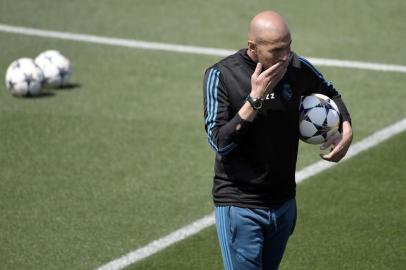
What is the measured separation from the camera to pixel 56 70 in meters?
14.2

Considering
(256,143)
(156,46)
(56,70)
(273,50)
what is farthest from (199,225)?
(156,46)

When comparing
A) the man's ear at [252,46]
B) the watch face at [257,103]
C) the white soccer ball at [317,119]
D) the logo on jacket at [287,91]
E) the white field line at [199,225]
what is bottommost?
the white field line at [199,225]

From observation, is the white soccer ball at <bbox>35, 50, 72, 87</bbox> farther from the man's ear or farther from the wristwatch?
the wristwatch

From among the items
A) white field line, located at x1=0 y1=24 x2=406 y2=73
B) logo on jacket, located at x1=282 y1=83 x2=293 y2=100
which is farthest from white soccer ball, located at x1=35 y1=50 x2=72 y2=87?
logo on jacket, located at x1=282 y1=83 x2=293 y2=100

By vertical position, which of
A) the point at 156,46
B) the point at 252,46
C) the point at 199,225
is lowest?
the point at 156,46

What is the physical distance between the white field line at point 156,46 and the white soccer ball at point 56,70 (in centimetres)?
229

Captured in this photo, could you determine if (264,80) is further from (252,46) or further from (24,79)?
(24,79)

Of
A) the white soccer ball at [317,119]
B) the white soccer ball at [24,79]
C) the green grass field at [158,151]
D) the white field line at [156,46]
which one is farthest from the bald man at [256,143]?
the white field line at [156,46]

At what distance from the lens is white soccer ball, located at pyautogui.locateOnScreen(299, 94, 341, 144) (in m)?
6.71

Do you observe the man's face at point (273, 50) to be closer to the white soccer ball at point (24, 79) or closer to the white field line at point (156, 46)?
the white soccer ball at point (24, 79)

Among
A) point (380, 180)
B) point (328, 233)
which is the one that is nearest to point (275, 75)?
point (328, 233)

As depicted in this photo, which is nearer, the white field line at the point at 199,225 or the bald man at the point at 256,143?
the bald man at the point at 256,143

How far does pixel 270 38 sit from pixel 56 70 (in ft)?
28.3

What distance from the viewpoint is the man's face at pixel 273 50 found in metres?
6.06
